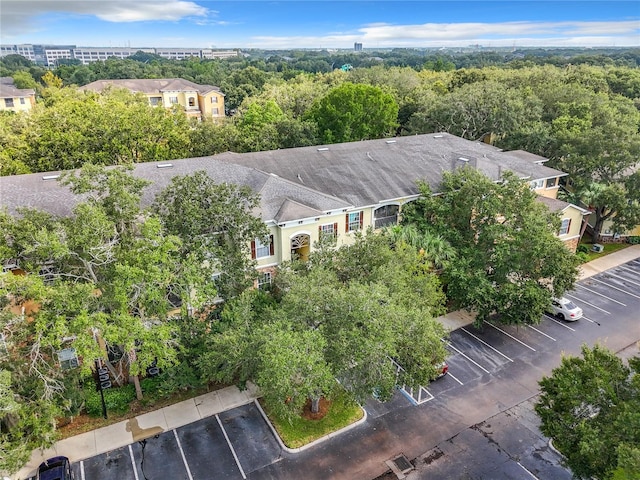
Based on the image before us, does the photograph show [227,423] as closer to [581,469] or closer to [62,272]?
[62,272]

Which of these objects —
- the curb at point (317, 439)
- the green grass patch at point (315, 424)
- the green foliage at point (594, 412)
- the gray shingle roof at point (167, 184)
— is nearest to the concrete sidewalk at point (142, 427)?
the curb at point (317, 439)

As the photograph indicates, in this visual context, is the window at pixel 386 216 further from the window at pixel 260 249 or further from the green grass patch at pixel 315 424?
the green grass patch at pixel 315 424

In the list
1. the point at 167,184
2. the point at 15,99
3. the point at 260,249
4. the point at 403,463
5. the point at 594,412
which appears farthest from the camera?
the point at 15,99

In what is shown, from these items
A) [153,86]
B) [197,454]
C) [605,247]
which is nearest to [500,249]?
[197,454]

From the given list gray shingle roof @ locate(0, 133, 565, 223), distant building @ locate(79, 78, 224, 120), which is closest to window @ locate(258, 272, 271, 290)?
gray shingle roof @ locate(0, 133, 565, 223)

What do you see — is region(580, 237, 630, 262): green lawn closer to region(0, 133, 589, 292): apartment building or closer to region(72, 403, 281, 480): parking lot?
region(0, 133, 589, 292): apartment building

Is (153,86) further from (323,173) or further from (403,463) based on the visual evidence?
(403,463)
